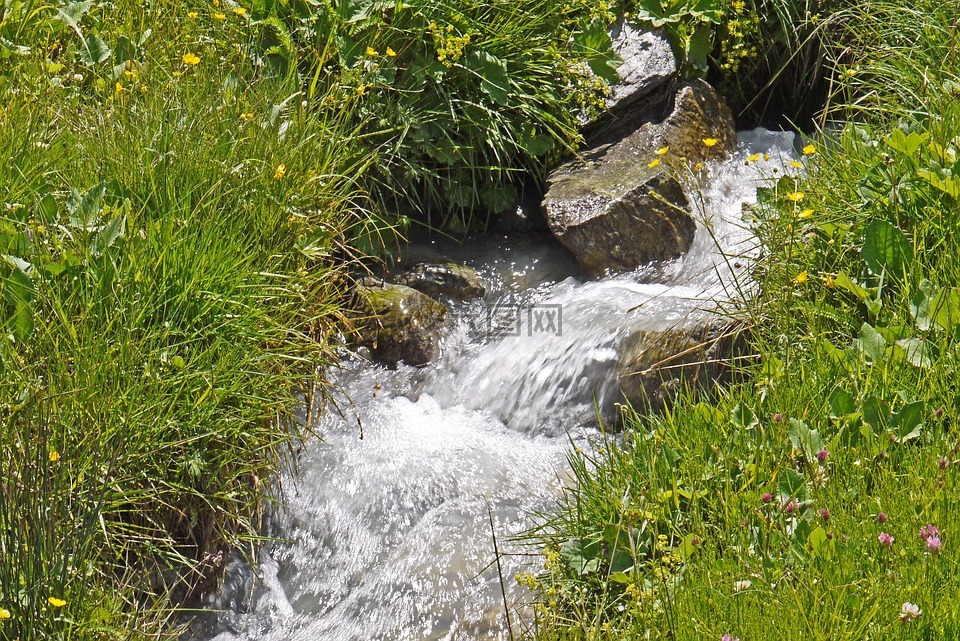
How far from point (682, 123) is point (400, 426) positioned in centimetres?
229

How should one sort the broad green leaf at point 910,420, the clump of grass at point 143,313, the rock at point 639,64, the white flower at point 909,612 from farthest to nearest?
the rock at point 639,64 < the broad green leaf at point 910,420 < the clump of grass at point 143,313 < the white flower at point 909,612

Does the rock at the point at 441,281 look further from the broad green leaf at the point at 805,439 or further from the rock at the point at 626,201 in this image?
the broad green leaf at the point at 805,439

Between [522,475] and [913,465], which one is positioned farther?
[522,475]

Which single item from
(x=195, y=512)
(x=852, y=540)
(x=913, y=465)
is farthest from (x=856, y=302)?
(x=195, y=512)

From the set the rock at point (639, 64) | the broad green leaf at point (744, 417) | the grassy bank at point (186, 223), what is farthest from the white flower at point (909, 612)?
the rock at point (639, 64)

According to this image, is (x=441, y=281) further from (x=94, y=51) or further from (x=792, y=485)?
(x=792, y=485)

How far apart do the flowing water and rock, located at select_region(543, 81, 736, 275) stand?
4.3 inches

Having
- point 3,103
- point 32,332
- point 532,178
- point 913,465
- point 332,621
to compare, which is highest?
point 3,103

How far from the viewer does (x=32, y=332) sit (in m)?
2.79

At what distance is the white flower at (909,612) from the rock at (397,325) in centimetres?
276

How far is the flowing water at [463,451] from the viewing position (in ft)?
10.8

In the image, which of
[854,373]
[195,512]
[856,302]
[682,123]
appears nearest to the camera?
[854,373]

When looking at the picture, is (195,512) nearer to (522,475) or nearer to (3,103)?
(522,475)

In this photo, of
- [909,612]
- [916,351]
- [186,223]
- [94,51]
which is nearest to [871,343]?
[916,351]
